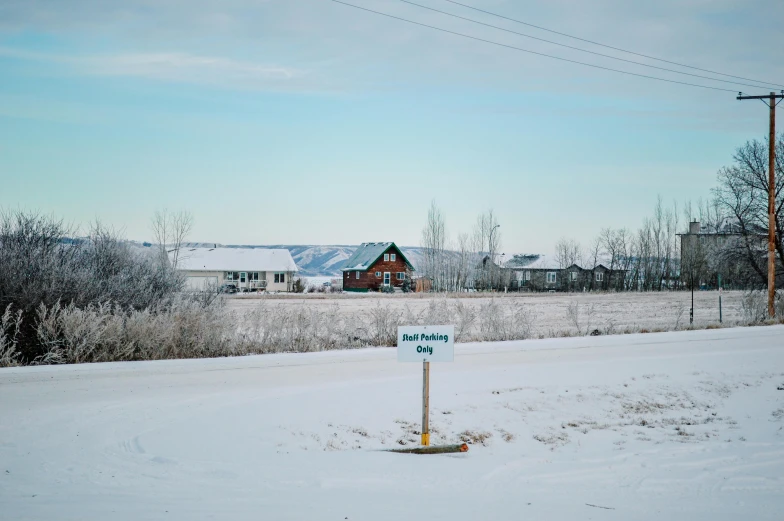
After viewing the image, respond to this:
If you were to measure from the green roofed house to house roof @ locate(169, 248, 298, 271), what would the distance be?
7643mm

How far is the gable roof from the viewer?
76.0 m

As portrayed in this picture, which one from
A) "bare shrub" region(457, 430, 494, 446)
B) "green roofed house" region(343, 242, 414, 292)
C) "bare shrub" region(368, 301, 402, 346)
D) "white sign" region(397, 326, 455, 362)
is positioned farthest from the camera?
"green roofed house" region(343, 242, 414, 292)

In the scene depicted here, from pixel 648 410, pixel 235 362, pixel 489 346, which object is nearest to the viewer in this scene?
pixel 648 410

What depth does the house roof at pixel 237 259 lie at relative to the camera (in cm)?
7606

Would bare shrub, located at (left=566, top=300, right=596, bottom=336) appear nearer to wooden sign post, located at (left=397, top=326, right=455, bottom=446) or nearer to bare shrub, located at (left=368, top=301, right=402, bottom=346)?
bare shrub, located at (left=368, top=301, right=402, bottom=346)

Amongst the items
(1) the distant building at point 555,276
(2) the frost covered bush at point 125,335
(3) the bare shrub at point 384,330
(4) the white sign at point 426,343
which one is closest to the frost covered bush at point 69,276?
(2) the frost covered bush at point 125,335

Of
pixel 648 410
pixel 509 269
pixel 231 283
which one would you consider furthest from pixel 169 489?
pixel 509 269

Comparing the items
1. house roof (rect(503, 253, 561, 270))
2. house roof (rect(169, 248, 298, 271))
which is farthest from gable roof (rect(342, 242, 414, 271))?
house roof (rect(503, 253, 561, 270))

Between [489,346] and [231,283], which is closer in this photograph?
[489,346]

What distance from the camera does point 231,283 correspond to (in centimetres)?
→ 6988

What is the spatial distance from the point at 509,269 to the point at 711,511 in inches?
3281

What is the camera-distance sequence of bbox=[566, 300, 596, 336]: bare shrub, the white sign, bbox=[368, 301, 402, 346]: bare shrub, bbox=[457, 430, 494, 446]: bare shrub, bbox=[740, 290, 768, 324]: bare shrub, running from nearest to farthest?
the white sign → bbox=[457, 430, 494, 446]: bare shrub → bbox=[368, 301, 402, 346]: bare shrub → bbox=[566, 300, 596, 336]: bare shrub → bbox=[740, 290, 768, 324]: bare shrub

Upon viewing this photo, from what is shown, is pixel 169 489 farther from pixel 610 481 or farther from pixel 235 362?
pixel 235 362

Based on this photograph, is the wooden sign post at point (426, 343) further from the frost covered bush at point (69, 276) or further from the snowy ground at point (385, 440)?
the frost covered bush at point (69, 276)
